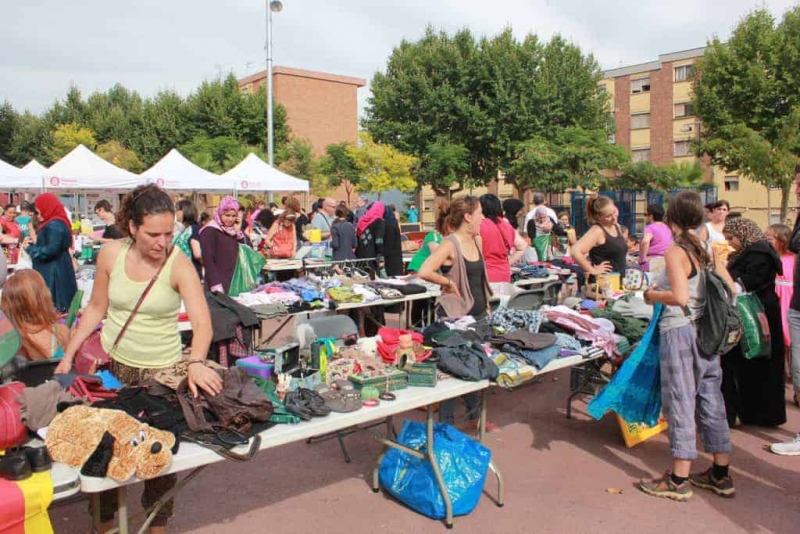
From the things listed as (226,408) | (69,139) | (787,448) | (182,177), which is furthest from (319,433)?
(69,139)

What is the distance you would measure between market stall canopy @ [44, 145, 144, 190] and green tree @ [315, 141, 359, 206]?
60.7 feet

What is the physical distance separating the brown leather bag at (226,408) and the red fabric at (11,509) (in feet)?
2.05

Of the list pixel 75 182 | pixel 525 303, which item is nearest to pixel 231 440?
pixel 525 303

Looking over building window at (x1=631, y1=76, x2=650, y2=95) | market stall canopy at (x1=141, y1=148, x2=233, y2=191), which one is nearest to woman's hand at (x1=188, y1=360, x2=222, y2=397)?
market stall canopy at (x1=141, y1=148, x2=233, y2=191)

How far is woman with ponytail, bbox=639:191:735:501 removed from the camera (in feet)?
11.8

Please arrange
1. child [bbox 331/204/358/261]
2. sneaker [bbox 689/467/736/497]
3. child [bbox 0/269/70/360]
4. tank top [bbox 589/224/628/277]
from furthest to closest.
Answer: child [bbox 331/204/358/261]
tank top [bbox 589/224/628/277]
sneaker [bbox 689/467/736/497]
child [bbox 0/269/70/360]

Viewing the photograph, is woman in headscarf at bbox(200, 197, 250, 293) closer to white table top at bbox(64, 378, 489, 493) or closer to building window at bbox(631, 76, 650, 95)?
white table top at bbox(64, 378, 489, 493)

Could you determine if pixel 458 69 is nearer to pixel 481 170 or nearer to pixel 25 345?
pixel 481 170

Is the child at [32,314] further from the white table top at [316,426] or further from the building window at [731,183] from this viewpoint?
the building window at [731,183]

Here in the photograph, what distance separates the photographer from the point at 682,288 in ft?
11.5

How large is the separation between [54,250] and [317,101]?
4205cm

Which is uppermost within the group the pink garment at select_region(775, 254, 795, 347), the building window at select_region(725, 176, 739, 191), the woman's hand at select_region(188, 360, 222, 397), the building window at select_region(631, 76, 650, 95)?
the building window at select_region(631, 76, 650, 95)

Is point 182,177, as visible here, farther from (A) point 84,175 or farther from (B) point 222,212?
(B) point 222,212

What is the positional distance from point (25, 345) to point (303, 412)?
195 centimetres
